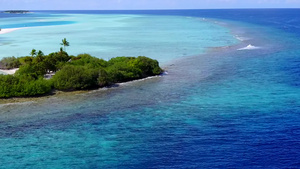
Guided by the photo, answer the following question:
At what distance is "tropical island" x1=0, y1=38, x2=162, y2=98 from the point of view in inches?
1646

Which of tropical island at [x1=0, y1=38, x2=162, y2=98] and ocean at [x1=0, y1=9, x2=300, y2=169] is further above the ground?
tropical island at [x1=0, y1=38, x2=162, y2=98]

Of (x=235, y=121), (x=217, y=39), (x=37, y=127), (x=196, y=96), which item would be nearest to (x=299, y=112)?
(x=235, y=121)

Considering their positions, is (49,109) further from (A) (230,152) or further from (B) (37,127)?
(A) (230,152)

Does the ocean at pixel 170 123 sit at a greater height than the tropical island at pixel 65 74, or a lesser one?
lesser

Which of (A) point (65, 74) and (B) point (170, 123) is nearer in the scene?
(B) point (170, 123)

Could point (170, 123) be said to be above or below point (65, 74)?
below

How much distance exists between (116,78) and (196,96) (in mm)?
13125

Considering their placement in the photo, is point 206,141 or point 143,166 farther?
point 206,141

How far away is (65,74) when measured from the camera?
44.1 metres

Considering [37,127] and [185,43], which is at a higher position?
[185,43]

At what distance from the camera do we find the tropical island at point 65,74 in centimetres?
4182

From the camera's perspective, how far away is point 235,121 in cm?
3256

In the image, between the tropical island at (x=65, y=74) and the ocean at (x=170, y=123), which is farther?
the tropical island at (x=65, y=74)

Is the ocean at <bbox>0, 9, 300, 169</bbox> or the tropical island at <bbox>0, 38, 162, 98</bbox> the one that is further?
the tropical island at <bbox>0, 38, 162, 98</bbox>
